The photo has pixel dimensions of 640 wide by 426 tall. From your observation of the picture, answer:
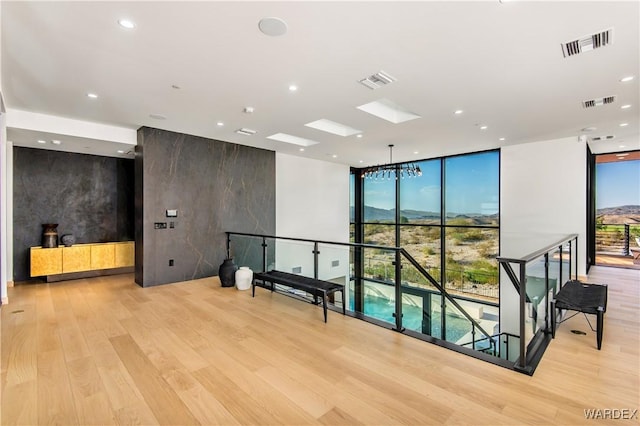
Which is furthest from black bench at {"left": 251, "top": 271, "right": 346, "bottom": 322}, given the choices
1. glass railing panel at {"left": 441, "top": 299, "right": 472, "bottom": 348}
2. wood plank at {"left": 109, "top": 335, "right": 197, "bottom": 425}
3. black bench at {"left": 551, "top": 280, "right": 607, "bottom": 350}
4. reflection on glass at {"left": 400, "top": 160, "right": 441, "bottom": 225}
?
reflection on glass at {"left": 400, "top": 160, "right": 441, "bottom": 225}

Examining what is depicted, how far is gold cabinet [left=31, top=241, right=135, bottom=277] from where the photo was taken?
6.01 m

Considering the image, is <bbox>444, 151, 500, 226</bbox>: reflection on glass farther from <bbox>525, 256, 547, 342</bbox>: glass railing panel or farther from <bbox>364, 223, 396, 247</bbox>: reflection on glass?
<bbox>525, 256, 547, 342</bbox>: glass railing panel

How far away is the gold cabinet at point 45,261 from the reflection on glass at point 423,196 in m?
9.06

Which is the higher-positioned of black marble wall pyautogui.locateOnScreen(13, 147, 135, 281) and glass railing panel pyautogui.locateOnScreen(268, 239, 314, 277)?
black marble wall pyautogui.locateOnScreen(13, 147, 135, 281)

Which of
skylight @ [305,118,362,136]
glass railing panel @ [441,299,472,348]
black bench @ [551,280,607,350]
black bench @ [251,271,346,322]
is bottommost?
glass railing panel @ [441,299,472,348]

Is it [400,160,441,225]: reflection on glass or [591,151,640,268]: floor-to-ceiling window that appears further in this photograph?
[400,160,441,225]: reflection on glass

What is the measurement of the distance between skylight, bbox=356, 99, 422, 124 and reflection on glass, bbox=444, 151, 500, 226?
12.8ft

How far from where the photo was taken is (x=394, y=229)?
10.2 meters

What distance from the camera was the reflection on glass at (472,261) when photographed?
8.08 metres

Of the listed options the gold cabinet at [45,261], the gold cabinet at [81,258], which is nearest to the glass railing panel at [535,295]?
the gold cabinet at [81,258]

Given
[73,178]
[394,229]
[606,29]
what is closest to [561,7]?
[606,29]

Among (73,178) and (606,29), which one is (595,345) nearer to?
(606,29)

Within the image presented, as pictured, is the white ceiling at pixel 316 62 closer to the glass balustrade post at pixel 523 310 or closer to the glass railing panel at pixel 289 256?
the glass balustrade post at pixel 523 310

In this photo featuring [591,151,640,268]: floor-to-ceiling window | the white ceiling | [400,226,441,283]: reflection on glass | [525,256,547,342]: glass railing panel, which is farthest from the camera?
[400,226,441,283]: reflection on glass
